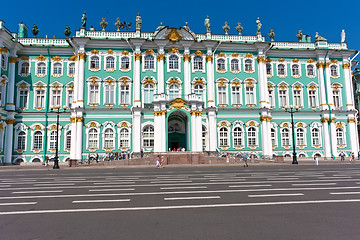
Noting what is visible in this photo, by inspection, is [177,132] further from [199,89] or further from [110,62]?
[110,62]

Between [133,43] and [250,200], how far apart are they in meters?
33.8

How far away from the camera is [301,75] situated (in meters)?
42.8

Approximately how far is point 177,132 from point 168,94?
20.9 ft

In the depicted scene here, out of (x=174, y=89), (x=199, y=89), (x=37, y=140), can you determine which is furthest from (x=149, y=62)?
(x=37, y=140)

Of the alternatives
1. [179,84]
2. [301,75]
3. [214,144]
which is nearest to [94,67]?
[179,84]

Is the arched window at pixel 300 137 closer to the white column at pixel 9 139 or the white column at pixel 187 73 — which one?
the white column at pixel 187 73

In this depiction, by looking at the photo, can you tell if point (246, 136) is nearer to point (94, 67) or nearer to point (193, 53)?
point (193, 53)

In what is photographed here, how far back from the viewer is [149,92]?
39188mm

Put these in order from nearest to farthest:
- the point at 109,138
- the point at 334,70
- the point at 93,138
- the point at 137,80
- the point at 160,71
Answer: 1. the point at 93,138
2. the point at 109,138
3. the point at 137,80
4. the point at 160,71
5. the point at 334,70

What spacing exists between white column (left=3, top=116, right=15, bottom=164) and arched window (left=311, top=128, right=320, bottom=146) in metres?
42.9

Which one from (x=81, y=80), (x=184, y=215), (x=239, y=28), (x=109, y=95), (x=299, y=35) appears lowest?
(x=184, y=215)

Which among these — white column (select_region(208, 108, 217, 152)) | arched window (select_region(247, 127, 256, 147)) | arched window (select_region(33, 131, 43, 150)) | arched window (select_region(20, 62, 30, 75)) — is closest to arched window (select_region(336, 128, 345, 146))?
arched window (select_region(247, 127, 256, 147))

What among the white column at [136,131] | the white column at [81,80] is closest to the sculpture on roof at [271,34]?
the white column at [136,131]

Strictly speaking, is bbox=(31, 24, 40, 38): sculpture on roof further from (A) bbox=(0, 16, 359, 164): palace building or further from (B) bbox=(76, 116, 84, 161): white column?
(B) bbox=(76, 116, 84, 161): white column
